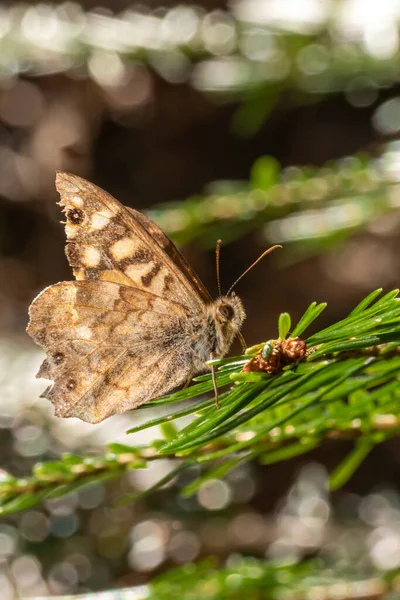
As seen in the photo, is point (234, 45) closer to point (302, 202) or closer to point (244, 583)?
point (302, 202)

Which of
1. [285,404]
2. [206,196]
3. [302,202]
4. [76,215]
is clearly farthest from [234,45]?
[285,404]

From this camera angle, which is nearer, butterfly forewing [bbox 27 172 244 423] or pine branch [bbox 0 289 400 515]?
pine branch [bbox 0 289 400 515]

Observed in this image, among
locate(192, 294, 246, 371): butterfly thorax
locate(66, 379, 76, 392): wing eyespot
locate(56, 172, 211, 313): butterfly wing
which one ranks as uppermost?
locate(56, 172, 211, 313): butterfly wing

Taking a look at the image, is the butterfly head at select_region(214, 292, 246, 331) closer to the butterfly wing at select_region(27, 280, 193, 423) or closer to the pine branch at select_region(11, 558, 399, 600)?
the butterfly wing at select_region(27, 280, 193, 423)

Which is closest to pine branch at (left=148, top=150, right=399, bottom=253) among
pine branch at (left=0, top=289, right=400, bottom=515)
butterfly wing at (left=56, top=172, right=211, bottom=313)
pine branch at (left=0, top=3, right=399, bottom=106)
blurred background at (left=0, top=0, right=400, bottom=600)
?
blurred background at (left=0, top=0, right=400, bottom=600)

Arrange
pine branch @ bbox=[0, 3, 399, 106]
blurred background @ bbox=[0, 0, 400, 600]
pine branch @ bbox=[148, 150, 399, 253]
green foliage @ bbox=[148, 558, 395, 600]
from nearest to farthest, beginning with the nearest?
green foliage @ bbox=[148, 558, 395, 600]
pine branch @ bbox=[148, 150, 399, 253]
blurred background @ bbox=[0, 0, 400, 600]
pine branch @ bbox=[0, 3, 399, 106]

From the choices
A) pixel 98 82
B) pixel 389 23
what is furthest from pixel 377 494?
pixel 98 82

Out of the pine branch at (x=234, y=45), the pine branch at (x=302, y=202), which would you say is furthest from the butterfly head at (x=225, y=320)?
the pine branch at (x=234, y=45)

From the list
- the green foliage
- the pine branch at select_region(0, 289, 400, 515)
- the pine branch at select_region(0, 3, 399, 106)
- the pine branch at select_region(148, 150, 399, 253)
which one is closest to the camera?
the pine branch at select_region(0, 289, 400, 515)

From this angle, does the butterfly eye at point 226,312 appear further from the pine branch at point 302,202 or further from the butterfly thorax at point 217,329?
the pine branch at point 302,202
